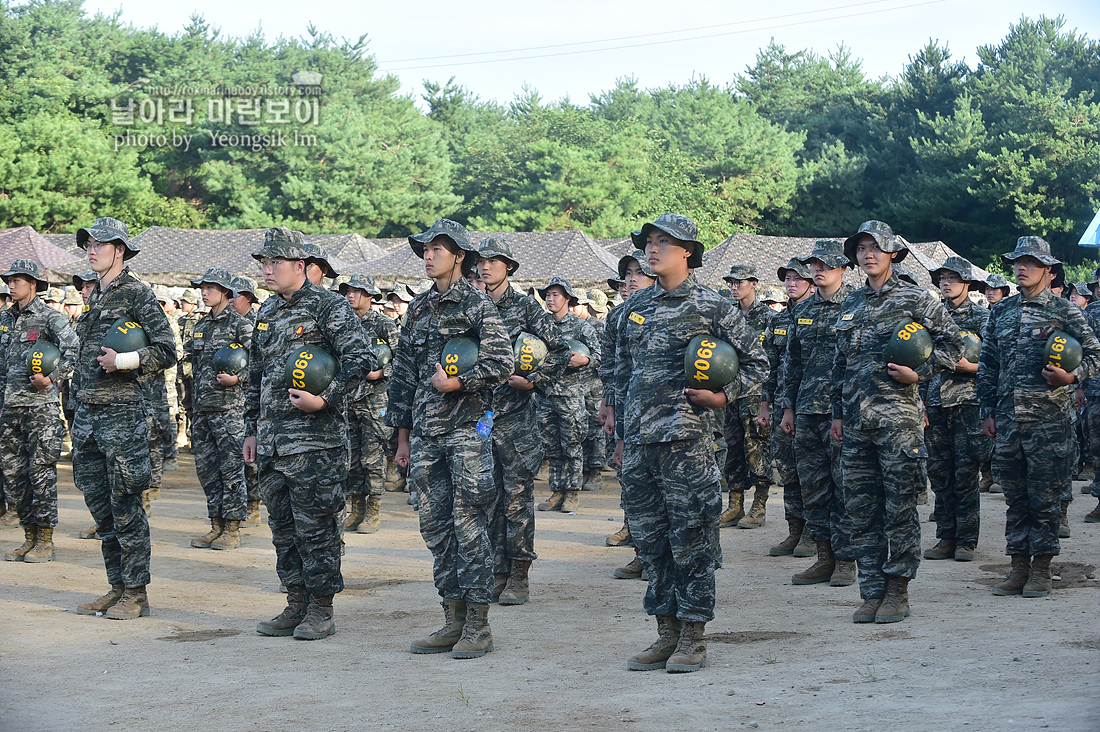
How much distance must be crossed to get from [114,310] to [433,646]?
3328mm

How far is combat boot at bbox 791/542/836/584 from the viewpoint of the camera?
8562 millimetres

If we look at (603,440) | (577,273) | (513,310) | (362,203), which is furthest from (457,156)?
(513,310)

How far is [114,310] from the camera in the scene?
774 centimetres

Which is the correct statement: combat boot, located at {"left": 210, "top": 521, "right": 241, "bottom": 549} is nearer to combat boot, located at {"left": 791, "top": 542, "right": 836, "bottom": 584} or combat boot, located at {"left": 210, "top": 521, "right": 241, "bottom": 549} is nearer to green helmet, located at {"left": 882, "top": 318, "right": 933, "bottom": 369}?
combat boot, located at {"left": 791, "top": 542, "right": 836, "bottom": 584}

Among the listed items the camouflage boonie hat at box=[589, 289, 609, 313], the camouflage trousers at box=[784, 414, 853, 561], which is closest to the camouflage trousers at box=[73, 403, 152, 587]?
the camouflage trousers at box=[784, 414, 853, 561]

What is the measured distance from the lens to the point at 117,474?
7496 mm

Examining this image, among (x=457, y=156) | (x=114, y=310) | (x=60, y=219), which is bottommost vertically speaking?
(x=114, y=310)

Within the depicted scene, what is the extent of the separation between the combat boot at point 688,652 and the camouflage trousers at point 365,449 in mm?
6050

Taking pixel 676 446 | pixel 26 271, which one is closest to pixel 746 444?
pixel 676 446

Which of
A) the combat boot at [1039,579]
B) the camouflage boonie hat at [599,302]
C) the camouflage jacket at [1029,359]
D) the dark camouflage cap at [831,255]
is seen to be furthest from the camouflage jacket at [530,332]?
the camouflage boonie hat at [599,302]

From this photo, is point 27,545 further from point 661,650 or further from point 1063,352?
point 1063,352

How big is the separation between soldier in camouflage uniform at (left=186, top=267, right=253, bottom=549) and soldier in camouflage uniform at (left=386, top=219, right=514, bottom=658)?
4307 millimetres

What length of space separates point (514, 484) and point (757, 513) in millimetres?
4266

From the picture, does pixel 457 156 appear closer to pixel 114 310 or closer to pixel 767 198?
pixel 767 198
